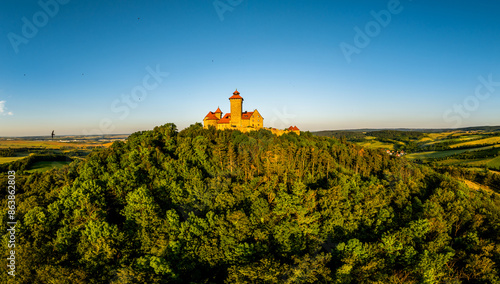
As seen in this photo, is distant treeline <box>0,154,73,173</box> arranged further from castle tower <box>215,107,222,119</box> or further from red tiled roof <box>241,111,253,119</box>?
red tiled roof <box>241,111,253,119</box>

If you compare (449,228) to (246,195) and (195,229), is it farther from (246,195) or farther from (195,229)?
(195,229)

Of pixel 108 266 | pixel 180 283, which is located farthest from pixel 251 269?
pixel 108 266

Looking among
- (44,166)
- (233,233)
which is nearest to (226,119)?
(233,233)

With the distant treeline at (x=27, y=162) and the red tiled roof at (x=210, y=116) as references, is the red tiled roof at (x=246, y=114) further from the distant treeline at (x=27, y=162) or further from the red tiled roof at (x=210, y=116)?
the distant treeline at (x=27, y=162)

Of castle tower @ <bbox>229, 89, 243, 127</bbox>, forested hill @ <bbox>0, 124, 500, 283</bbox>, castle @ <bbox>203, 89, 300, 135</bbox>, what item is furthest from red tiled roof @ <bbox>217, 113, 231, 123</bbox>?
forested hill @ <bbox>0, 124, 500, 283</bbox>

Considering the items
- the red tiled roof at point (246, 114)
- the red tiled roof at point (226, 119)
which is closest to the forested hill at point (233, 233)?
the red tiled roof at point (226, 119)

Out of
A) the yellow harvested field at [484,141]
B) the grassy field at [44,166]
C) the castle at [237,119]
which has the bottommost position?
the grassy field at [44,166]
